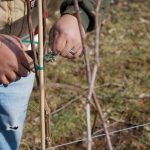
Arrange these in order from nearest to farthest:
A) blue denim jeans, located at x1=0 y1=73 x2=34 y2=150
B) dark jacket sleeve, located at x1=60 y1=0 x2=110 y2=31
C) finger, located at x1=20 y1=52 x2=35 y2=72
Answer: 1. finger, located at x1=20 y1=52 x2=35 y2=72
2. dark jacket sleeve, located at x1=60 y1=0 x2=110 y2=31
3. blue denim jeans, located at x1=0 y1=73 x2=34 y2=150

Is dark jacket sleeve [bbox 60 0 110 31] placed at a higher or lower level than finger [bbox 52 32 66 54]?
higher

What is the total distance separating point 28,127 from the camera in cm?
238

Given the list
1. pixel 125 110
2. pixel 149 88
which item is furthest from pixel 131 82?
pixel 125 110

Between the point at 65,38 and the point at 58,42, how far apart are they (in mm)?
36

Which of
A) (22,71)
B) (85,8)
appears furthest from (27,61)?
(85,8)

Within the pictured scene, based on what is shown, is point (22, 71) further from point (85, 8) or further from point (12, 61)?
point (85, 8)

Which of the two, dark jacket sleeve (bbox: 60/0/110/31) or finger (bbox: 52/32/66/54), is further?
dark jacket sleeve (bbox: 60/0/110/31)

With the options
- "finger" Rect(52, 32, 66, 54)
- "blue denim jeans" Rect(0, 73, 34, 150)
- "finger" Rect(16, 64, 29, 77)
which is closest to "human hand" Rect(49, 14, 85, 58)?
"finger" Rect(52, 32, 66, 54)

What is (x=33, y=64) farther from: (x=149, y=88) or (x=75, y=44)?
(x=149, y=88)

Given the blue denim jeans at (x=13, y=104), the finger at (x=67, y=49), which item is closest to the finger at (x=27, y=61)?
the finger at (x=67, y=49)

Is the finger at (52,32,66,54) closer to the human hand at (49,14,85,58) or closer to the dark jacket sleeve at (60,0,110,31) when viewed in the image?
the human hand at (49,14,85,58)

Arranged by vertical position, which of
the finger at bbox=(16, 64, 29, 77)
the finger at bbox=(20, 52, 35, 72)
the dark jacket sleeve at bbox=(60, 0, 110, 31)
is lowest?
the finger at bbox=(16, 64, 29, 77)

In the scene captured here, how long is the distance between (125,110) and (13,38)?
4.59 ft

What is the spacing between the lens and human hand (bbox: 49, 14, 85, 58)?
125 centimetres
